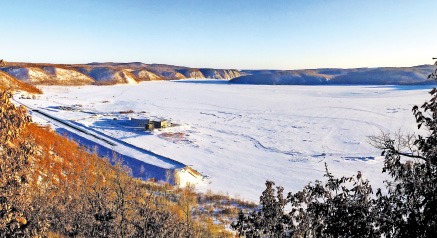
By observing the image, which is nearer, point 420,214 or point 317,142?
point 420,214

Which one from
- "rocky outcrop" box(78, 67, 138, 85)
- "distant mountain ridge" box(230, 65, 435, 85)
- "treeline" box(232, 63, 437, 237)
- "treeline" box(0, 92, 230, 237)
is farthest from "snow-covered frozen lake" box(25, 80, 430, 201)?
"distant mountain ridge" box(230, 65, 435, 85)

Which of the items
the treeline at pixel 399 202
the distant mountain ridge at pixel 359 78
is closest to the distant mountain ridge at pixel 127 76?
the distant mountain ridge at pixel 359 78

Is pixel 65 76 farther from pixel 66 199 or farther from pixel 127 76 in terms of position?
pixel 66 199

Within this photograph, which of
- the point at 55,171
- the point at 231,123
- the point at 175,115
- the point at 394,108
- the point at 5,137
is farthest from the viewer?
the point at 394,108

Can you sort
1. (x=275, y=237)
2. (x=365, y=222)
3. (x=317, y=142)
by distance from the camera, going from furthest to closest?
(x=317, y=142), (x=275, y=237), (x=365, y=222)

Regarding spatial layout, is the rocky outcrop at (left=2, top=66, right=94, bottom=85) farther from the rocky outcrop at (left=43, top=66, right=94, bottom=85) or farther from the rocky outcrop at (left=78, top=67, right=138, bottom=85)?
the rocky outcrop at (left=78, top=67, right=138, bottom=85)

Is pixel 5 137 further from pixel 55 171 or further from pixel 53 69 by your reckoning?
pixel 53 69

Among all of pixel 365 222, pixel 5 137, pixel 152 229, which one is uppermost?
pixel 5 137

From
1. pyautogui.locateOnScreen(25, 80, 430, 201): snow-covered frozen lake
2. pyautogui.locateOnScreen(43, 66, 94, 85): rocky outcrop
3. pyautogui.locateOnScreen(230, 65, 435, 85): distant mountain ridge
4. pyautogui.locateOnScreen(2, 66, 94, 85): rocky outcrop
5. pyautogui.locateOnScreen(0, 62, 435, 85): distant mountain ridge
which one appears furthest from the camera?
pyautogui.locateOnScreen(230, 65, 435, 85): distant mountain ridge

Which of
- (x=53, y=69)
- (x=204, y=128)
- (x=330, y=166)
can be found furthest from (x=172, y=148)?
(x=53, y=69)
